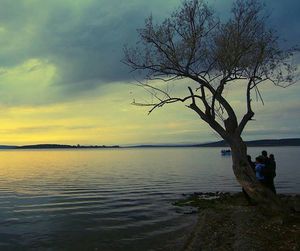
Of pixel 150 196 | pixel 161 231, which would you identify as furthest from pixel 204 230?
pixel 150 196

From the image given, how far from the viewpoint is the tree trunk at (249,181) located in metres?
18.5

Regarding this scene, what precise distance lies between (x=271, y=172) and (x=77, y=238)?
9949mm

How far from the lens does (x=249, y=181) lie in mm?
18891

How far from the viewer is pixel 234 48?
64.0ft

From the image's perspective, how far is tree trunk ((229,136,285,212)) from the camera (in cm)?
1850

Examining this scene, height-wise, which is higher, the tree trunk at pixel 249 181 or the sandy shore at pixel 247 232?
the tree trunk at pixel 249 181

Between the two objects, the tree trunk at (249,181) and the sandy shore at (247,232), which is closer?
the sandy shore at (247,232)

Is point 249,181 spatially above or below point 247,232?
above

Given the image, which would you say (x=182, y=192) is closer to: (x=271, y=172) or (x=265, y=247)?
(x=271, y=172)

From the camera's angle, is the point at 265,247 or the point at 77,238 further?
the point at 77,238

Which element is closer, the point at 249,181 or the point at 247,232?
the point at 247,232

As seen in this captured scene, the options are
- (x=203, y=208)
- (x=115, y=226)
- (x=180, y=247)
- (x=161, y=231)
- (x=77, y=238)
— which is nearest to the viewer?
(x=180, y=247)

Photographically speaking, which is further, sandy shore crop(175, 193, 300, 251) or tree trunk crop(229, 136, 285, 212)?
tree trunk crop(229, 136, 285, 212)

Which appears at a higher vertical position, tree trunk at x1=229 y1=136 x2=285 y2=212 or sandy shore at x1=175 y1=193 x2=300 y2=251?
tree trunk at x1=229 y1=136 x2=285 y2=212
